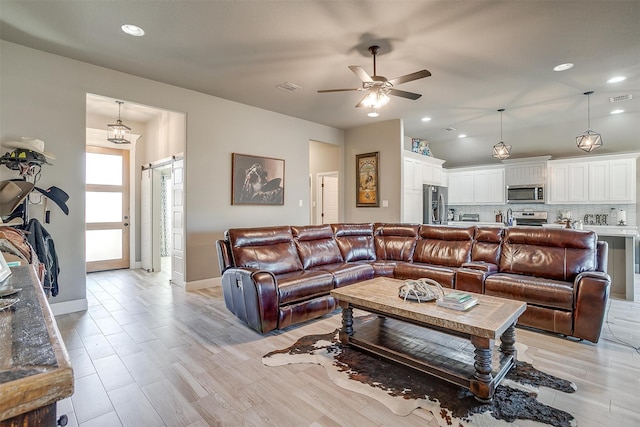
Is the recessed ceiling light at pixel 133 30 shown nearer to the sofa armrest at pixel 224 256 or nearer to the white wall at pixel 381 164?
the sofa armrest at pixel 224 256

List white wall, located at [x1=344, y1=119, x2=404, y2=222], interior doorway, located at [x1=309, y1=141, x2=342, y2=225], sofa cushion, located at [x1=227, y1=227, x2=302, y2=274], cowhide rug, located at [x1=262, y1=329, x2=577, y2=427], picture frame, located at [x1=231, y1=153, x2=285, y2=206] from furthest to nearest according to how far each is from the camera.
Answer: interior doorway, located at [x1=309, y1=141, x2=342, y2=225]
white wall, located at [x1=344, y1=119, x2=404, y2=222]
picture frame, located at [x1=231, y1=153, x2=285, y2=206]
sofa cushion, located at [x1=227, y1=227, x2=302, y2=274]
cowhide rug, located at [x1=262, y1=329, x2=577, y2=427]

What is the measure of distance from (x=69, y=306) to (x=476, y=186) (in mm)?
8551

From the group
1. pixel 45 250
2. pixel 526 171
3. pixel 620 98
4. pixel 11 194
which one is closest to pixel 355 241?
pixel 45 250

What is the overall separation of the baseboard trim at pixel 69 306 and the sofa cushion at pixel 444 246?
4.30 metres

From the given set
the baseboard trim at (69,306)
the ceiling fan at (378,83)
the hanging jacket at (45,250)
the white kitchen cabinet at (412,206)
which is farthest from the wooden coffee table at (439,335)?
the white kitchen cabinet at (412,206)

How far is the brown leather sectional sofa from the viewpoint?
9.62 feet

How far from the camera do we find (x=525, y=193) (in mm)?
7355

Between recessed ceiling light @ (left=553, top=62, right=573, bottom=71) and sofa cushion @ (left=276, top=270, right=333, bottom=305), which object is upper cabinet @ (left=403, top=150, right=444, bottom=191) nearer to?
recessed ceiling light @ (left=553, top=62, right=573, bottom=71)

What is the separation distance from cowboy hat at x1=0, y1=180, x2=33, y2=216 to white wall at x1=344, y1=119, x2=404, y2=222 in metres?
5.31

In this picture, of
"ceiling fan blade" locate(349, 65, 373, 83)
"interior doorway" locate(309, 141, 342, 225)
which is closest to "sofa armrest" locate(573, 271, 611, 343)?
"ceiling fan blade" locate(349, 65, 373, 83)

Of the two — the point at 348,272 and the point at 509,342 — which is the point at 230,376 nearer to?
the point at 348,272

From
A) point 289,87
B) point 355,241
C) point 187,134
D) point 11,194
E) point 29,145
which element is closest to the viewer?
point 11,194

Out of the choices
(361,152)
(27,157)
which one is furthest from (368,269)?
(27,157)

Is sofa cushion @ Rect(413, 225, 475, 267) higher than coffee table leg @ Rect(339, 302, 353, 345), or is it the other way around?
sofa cushion @ Rect(413, 225, 475, 267)
